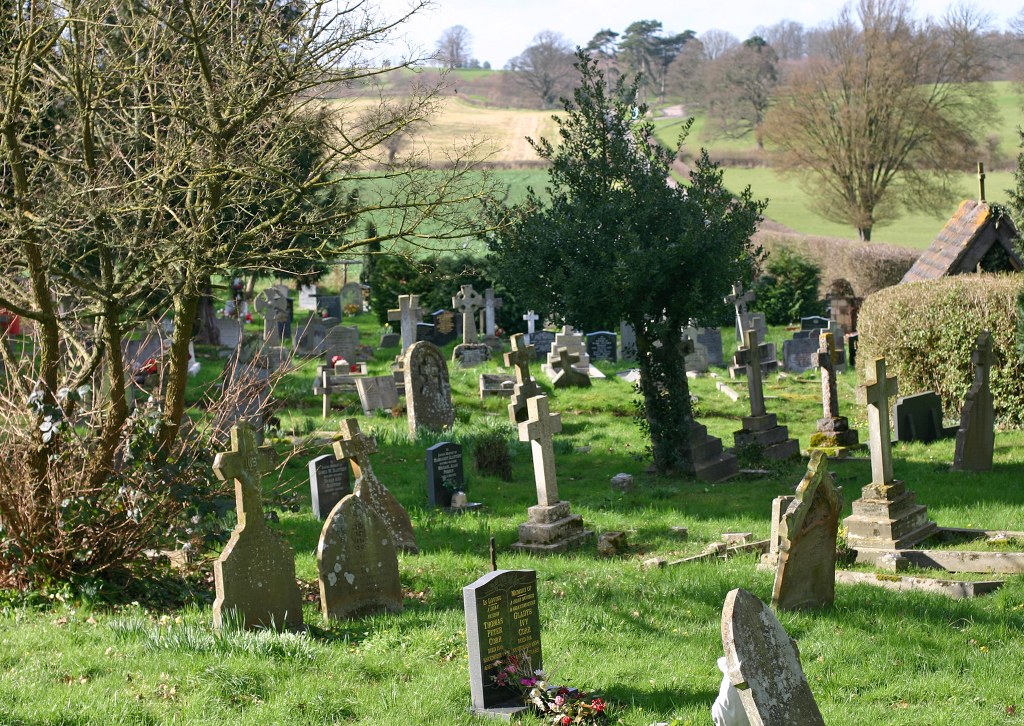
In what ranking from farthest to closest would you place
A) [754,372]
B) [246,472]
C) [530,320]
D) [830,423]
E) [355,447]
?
[530,320] < [754,372] < [830,423] < [355,447] < [246,472]

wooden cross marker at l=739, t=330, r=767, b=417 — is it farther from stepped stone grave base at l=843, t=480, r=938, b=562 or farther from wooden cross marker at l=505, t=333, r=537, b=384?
stepped stone grave base at l=843, t=480, r=938, b=562

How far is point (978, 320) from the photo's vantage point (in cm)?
1706

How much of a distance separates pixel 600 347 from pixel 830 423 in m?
9.86

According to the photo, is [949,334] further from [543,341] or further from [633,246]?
[543,341]

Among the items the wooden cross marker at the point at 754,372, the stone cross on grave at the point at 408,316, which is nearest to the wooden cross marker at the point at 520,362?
the wooden cross marker at the point at 754,372

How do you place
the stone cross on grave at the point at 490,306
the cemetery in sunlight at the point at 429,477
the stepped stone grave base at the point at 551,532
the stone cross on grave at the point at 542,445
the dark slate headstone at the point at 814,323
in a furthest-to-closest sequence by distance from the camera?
the dark slate headstone at the point at 814,323 → the stone cross on grave at the point at 490,306 → the stone cross on grave at the point at 542,445 → the stepped stone grave base at the point at 551,532 → the cemetery in sunlight at the point at 429,477

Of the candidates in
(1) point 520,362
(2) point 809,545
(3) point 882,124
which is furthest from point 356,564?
(3) point 882,124

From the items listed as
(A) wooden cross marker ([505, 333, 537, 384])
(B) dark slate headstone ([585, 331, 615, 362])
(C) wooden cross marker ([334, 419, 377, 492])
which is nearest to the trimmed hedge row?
(B) dark slate headstone ([585, 331, 615, 362])

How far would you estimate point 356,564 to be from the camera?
8.30 metres

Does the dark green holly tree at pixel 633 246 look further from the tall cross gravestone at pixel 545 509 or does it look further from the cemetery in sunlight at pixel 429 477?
the tall cross gravestone at pixel 545 509

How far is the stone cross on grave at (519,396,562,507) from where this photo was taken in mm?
11438

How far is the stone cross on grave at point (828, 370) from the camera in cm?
1606

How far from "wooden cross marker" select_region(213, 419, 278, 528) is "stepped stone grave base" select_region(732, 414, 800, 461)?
964 centimetres

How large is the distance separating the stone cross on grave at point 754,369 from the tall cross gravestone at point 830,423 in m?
0.92
